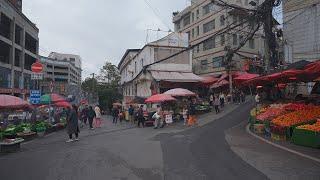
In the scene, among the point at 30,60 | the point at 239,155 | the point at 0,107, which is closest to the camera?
the point at 239,155

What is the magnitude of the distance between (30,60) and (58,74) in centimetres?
7529

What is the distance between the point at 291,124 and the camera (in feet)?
53.3

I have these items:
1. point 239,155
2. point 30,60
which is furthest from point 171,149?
point 30,60

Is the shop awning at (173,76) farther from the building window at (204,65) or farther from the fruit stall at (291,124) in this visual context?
the fruit stall at (291,124)

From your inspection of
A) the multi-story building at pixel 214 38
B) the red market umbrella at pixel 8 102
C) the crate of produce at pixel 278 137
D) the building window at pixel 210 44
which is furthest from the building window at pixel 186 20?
the crate of produce at pixel 278 137

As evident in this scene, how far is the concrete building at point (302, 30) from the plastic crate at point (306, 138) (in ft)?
51.7

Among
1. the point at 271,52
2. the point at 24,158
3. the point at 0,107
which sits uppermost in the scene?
the point at 271,52

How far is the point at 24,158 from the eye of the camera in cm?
1354

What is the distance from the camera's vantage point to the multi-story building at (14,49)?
151ft

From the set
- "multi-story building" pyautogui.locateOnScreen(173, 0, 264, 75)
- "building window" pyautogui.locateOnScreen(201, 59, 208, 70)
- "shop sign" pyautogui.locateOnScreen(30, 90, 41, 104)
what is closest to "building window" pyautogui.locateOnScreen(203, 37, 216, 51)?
"multi-story building" pyautogui.locateOnScreen(173, 0, 264, 75)

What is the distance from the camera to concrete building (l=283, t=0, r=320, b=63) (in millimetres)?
29641

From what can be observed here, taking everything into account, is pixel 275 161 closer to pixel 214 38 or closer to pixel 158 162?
pixel 158 162

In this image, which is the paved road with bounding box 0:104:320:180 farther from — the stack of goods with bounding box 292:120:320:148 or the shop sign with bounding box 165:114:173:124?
the shop sign with bounding box 165:114:173:124

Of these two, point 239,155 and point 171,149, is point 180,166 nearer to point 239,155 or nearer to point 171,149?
point 239,155
